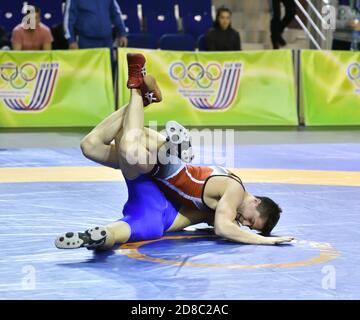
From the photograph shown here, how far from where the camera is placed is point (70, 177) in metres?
8.62

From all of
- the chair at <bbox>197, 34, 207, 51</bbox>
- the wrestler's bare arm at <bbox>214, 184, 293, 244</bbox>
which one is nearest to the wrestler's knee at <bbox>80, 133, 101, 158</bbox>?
the wrestler's bare arm at <bbox>214, 184, 293, 244</bbox>

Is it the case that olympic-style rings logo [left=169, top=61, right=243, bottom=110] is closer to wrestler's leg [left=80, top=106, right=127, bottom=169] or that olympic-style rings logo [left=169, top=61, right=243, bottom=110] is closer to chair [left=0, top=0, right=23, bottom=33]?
chair [left=0, top=0, right=23, bottom=33]

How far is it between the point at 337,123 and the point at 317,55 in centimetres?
104

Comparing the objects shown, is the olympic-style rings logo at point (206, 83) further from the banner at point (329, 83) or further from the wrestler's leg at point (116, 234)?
the wrestler's leg at point (116, 234)

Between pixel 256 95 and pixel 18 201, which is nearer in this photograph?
pixel 18 201

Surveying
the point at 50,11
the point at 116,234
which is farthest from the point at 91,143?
the point at 50,11

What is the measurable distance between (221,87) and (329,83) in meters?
1.64

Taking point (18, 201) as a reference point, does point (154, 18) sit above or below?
above

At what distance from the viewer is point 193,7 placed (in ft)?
51.5

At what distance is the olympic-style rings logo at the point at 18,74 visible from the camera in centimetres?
1220

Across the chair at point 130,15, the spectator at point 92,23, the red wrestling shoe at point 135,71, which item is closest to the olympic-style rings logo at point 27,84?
the spectator at point 92,23

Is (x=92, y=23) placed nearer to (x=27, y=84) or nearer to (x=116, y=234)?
(x=27, y=84)
